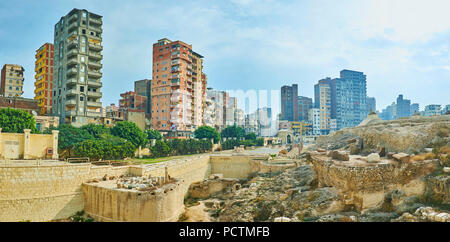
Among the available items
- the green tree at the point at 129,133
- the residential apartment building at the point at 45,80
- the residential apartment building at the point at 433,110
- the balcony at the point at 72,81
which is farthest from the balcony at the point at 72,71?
the residential apartment building at the point at 433,110

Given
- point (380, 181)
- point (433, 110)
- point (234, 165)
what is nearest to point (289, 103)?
point (433, 110)

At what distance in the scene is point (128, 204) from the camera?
60.0 ft

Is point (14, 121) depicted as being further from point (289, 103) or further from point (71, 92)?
point (289, 103)

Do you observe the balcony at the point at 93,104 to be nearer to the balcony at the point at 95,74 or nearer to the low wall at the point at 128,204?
the balcony at the point at 95,74

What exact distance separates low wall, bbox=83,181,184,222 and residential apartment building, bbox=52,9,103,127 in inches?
1275

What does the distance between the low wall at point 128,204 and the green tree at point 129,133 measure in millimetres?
23178

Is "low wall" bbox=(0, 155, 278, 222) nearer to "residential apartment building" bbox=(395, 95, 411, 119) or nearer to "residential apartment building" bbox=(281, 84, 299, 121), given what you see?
"residential apartment building" bbox=(281, 84, 299, 121)

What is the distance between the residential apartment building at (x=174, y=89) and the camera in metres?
64.6

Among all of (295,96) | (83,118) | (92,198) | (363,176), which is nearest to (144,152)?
(83,118)

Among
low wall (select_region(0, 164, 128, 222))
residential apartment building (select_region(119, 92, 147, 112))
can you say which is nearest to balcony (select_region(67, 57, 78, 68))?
residential apartment building (select_region(119, 92, 147, 112))

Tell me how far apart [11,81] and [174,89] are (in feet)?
107
